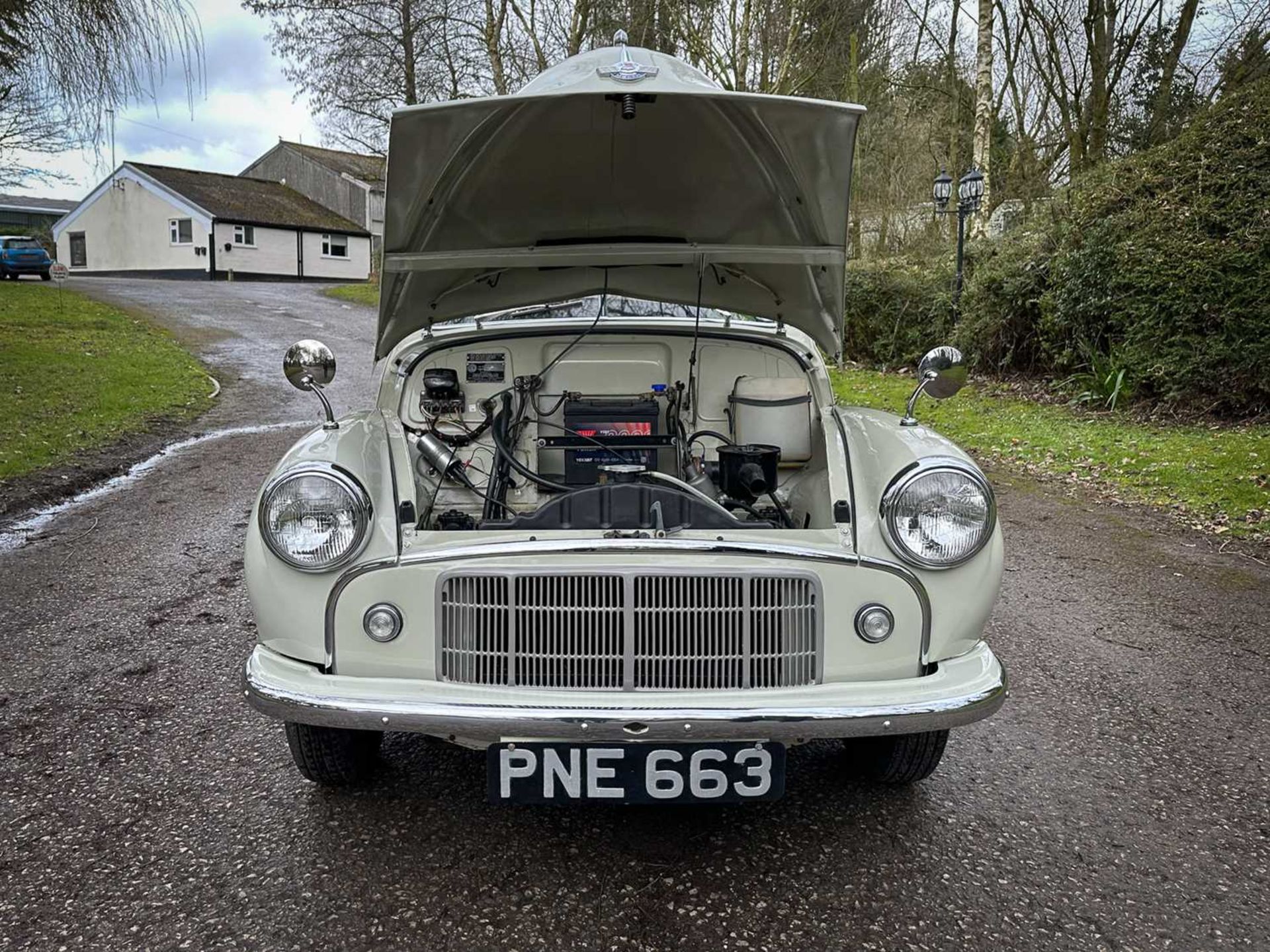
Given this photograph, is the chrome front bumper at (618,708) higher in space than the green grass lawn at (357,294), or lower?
lower

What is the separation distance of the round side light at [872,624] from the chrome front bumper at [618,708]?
11cm

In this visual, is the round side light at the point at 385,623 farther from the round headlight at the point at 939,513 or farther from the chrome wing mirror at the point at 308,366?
the round headlight at the point at 939,513

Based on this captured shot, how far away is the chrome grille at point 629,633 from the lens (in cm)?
223

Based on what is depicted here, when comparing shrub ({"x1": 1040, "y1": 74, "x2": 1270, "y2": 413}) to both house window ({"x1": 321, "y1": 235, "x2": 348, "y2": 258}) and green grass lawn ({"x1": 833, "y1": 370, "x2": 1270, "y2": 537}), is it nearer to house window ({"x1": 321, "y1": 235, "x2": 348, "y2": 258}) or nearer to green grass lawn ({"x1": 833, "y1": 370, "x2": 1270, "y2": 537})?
green grass lawn ({"x1": 833, "y1": 370, "x2": 1270, "y2": 537})

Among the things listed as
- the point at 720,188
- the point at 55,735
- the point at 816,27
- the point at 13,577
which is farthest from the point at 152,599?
the point at 816,27

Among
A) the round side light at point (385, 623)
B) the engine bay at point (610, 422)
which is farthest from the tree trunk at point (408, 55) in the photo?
the round side light at point (385, 623)

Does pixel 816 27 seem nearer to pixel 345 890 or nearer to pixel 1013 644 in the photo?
pixel 1013 644

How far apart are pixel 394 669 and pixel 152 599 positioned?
8.49 ft

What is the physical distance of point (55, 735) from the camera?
2.92m

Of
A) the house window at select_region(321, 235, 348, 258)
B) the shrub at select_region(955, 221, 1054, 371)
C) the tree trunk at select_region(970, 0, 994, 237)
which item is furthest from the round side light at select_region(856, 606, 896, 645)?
the house window at select_region(321, 235, 348, 258)

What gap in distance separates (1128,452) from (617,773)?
279 inches

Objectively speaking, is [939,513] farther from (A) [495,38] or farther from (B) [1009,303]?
(A) [495,38]

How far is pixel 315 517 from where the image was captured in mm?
2344

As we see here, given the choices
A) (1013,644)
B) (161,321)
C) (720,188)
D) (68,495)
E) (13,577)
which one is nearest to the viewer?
(720,188)
